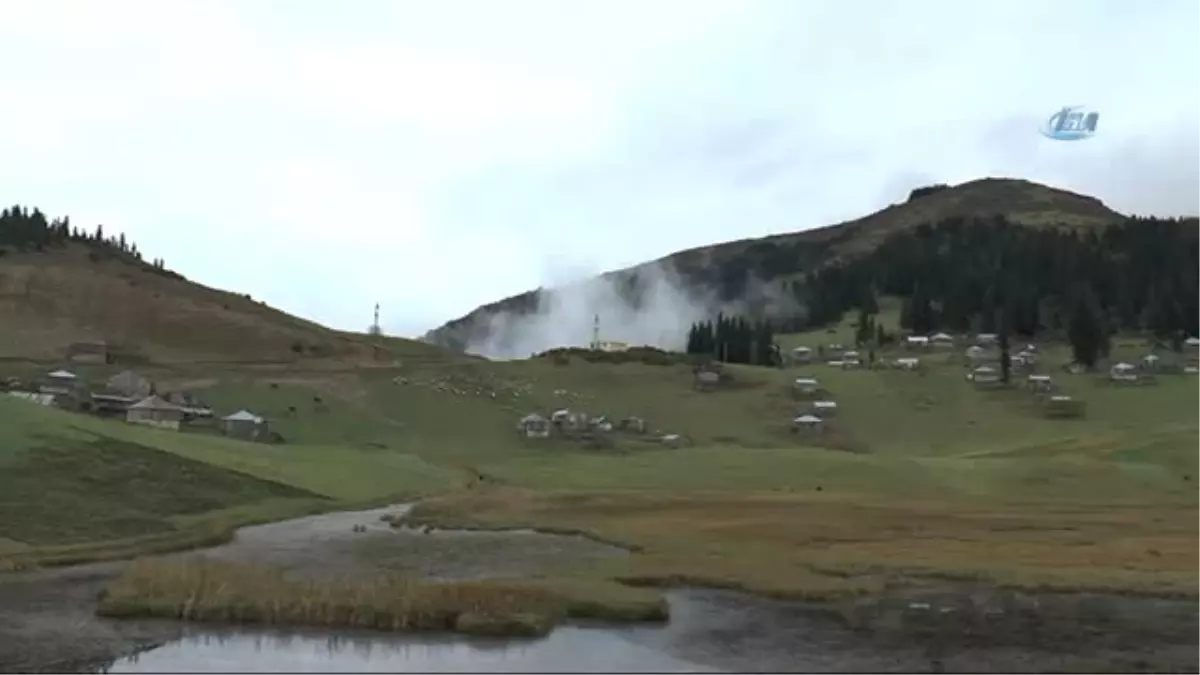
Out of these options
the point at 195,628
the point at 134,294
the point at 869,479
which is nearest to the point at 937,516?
the point at 869,479

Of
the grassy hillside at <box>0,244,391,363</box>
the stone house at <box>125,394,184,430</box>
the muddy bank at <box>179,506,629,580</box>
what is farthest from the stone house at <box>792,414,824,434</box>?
the grassy hillside at <box>0,244,391,363</box>

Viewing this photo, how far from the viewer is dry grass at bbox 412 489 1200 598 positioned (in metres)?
43.4

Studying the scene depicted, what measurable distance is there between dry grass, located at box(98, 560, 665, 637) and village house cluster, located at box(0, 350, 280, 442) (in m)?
54.4

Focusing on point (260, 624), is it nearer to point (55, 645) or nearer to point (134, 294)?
point (55, 645)

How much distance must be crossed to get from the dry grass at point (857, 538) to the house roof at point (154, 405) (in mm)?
36182

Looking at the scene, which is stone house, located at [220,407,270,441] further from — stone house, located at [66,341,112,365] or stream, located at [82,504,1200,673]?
stream, located at [82,504,1200,673]

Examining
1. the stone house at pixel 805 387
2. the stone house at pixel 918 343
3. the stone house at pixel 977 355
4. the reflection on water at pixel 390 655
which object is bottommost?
the reflection on water at pixel 390 655

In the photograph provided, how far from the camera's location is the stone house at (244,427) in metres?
92.6

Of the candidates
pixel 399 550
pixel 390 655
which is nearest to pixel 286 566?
pixel 399 550

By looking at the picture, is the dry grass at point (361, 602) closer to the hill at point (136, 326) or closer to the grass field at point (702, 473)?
the grass field at point (702, 473)

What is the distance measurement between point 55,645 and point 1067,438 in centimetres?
9706

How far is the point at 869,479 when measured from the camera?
8312 cm

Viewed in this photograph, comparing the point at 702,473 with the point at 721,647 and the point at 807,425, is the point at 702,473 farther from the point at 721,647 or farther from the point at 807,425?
the point at 721,647

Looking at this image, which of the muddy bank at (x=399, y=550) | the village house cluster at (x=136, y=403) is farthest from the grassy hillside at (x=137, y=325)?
the muddy bank at (x=399, y=550)
